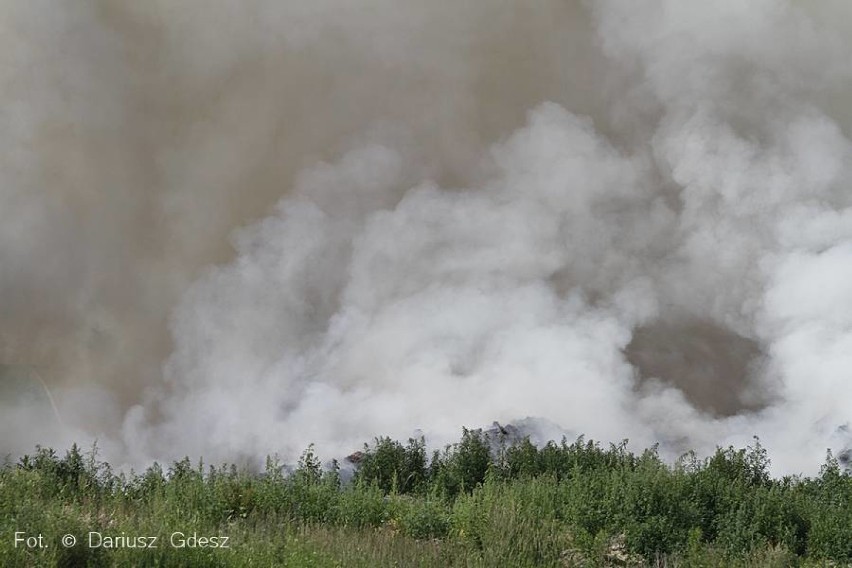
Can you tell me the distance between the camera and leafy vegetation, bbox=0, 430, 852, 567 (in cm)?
577

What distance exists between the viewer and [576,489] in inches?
334

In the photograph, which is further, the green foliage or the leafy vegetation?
the green foliage

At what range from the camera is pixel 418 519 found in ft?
25.4

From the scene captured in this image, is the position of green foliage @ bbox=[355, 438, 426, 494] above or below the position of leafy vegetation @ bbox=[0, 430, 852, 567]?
above

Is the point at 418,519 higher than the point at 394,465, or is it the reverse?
the point at 394,465

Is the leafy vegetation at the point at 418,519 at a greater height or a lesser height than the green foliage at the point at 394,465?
lesser

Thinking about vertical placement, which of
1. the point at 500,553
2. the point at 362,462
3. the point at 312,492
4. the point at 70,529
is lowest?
the point at 500,553

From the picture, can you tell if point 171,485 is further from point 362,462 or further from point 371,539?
point 362,462

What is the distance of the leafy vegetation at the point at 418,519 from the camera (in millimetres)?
5770

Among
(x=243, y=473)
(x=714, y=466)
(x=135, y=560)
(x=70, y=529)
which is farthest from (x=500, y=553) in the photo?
(x=714, y=466)

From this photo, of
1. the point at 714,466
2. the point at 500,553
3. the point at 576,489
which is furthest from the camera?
the point at 714,466

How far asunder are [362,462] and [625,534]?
543 cm

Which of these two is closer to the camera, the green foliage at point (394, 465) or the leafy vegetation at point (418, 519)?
the leafy vegetation at point (418, 519)

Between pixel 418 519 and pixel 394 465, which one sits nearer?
pixel 418 519
